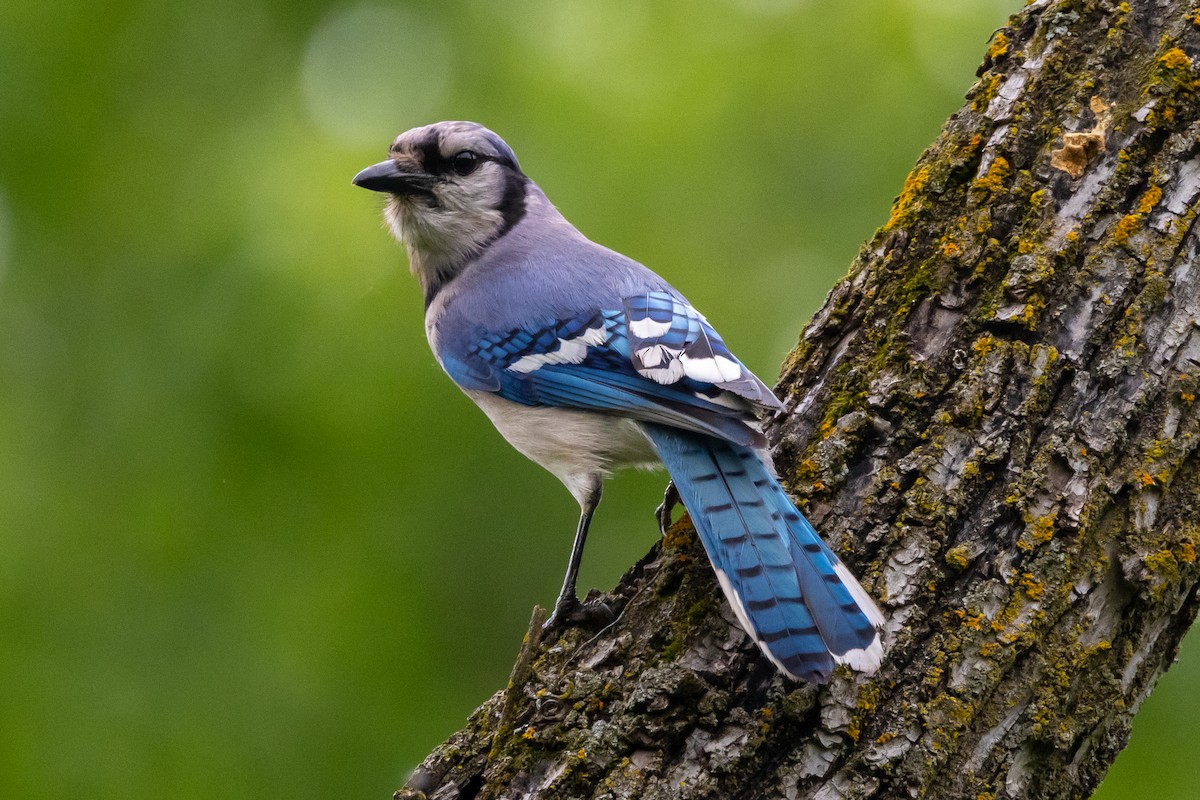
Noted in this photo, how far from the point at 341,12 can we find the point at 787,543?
3.06m

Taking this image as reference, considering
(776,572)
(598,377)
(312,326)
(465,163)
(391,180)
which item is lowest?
(776,572)

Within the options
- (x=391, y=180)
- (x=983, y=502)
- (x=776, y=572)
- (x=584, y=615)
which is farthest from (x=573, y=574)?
(x=391, y=180)

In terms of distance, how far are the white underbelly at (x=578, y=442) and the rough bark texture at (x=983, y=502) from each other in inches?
17.6

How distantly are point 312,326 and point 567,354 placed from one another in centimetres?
109

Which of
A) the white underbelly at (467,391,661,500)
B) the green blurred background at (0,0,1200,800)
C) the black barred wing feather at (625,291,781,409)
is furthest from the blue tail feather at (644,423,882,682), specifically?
the green blurred background at (0,0,1200,800)

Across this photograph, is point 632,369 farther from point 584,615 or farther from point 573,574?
point 584,615

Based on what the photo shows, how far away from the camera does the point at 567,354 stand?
2.66m

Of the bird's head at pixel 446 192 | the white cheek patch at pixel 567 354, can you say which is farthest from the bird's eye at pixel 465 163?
the white cheek patch at pixel 567 354

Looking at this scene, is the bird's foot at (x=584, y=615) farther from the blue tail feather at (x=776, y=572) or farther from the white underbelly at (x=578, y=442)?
the white underbelly at (x=578, y=442)

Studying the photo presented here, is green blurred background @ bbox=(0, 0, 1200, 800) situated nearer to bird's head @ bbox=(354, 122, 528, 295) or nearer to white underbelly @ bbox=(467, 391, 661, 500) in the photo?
bird's head @ bbox=(354, 122, 528, 295)

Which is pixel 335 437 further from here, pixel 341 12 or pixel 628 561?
pixel 341 12

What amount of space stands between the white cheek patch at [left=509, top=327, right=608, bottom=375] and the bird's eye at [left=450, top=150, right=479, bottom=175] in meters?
0.66

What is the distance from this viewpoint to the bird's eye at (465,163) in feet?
10.3

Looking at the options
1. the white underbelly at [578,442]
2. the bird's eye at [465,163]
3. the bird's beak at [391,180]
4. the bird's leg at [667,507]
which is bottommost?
the bird's leg at [667,507]
